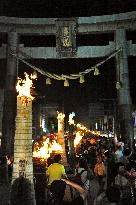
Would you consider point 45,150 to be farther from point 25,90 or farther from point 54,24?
point 54,24

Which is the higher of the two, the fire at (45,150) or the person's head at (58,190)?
the fire at (45,150)

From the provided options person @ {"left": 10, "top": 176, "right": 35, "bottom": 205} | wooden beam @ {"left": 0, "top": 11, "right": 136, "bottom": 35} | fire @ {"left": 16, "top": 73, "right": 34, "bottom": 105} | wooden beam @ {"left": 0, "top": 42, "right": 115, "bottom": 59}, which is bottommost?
person @ {"left": 10, "top": 176, "right": 35, "bottom": 205}

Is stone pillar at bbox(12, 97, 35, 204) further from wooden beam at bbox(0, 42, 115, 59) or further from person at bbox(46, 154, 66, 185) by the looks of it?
wooden beam at bbox(0, 42, 115, 59)

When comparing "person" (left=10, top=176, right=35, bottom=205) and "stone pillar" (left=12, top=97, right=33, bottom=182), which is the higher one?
"stone pillar" (left=12, top=97, right=33, bottom=182)

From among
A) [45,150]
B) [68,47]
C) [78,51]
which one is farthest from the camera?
[78,51]

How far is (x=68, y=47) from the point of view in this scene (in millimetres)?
21578

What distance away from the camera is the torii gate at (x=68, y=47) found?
20.4m

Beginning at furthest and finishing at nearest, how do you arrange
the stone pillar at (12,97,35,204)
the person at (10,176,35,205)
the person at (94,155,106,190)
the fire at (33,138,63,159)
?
the fire at (33,138,63,159) → the person at (94,155,106,190) → the stone pillar at (12,97,35,204) → the person at (10,176,35,205)

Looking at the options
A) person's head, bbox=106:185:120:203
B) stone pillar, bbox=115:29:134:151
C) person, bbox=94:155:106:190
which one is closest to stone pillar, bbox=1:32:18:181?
stone pillar, bbox=115:29:134:151

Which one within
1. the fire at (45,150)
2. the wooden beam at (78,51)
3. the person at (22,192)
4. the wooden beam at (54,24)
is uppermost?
the wooden beam at (54,24)

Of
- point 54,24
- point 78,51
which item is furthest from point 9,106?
point 54,24

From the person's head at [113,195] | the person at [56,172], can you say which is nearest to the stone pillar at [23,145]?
the person at [56,172]

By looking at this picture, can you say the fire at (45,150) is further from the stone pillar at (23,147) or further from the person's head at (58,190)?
the person's head at (58,190)

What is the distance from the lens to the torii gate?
20.4 meters
